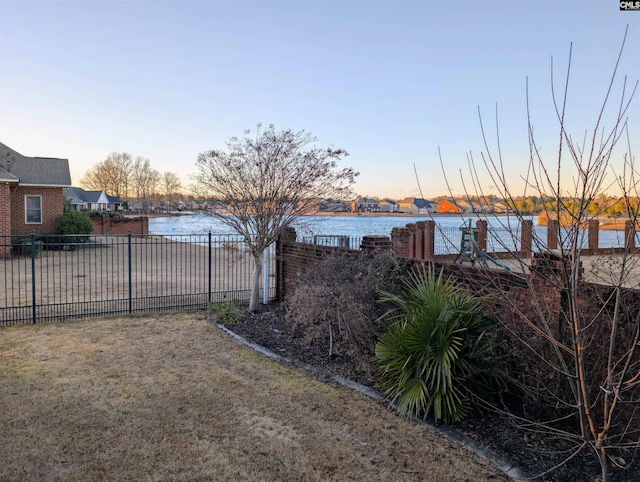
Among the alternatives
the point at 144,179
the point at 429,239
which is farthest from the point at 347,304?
the point at 144,179

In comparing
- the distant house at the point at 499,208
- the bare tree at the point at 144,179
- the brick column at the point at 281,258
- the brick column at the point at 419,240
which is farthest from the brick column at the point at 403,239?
the bare tree at the point at 144,179

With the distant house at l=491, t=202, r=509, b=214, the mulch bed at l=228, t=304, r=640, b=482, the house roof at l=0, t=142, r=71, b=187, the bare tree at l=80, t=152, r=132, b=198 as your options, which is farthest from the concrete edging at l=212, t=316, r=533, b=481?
the bare tree at l=80, t=152, r=132, b=198

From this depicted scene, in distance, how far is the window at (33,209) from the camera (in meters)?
19.9

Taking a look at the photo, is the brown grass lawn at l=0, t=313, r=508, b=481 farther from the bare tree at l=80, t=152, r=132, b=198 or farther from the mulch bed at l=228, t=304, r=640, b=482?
the bare tree at l=80, t=152, r=132, b=198

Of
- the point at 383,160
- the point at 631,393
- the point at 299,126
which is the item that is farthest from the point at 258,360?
the point at 383,160

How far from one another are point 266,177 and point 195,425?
16.9ft

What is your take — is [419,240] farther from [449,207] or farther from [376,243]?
[449,207]

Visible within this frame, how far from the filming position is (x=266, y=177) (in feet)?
26.2

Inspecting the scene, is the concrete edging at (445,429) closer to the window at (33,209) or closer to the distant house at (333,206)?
the distant house at (333,206)

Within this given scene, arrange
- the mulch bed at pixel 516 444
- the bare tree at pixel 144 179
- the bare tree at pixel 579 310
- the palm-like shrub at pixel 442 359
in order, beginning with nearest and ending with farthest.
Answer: the bare tree at pixel 579 310
the mulch bed at pixel 516 444
the palm-like shrub at pixel 442 359
the bare tree at pixel 144 179

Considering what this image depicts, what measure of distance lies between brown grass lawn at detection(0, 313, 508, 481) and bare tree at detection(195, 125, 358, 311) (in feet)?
10.1

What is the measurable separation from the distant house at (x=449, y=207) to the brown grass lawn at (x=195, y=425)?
6.30 feet

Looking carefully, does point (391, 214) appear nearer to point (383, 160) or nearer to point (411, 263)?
point (383, 160)

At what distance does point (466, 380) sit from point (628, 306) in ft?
4.88
